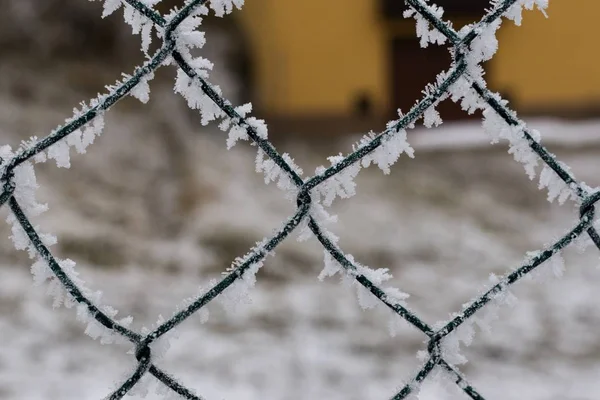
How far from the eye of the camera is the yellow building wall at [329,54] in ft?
24.5

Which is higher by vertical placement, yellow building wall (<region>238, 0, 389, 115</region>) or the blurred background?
yellow building wall (<region>238, 0, 389, 115</region>)

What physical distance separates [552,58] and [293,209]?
6882mm

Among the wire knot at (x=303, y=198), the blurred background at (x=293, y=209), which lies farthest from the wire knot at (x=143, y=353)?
the wire knot at (x=303, y=198)

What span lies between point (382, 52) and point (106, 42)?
285 cm

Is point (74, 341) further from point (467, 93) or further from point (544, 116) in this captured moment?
point (544, 116)

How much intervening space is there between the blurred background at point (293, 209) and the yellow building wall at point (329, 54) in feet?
0.07

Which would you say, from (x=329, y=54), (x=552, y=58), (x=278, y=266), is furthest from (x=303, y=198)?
(x=552, y=58)

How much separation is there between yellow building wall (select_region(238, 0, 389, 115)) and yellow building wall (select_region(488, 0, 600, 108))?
1.25m

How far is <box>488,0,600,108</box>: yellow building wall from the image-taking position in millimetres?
6965

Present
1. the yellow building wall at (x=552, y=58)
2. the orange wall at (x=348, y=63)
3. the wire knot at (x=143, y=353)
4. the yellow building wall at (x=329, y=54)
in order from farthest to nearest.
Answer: the yellow building wall at (x=329, y=54), the orange wall at (x=348, y=63), the yellow building wall at (x=552, y=58), the wire knot at (x=143, y=353)

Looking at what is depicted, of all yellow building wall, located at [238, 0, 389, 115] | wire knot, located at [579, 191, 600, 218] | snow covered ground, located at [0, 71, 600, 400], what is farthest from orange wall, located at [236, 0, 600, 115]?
wire knot, located at [579, 191, 600, 218]

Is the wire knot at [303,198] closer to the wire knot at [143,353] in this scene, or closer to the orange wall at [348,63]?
the wire knot at [143,353]

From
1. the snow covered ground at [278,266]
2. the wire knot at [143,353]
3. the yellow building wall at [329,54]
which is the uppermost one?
the yellow building wall at [329,54]

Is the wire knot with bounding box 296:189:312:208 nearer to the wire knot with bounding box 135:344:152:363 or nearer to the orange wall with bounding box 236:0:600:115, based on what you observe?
the wire knot with bounding box 135:344:152:363
